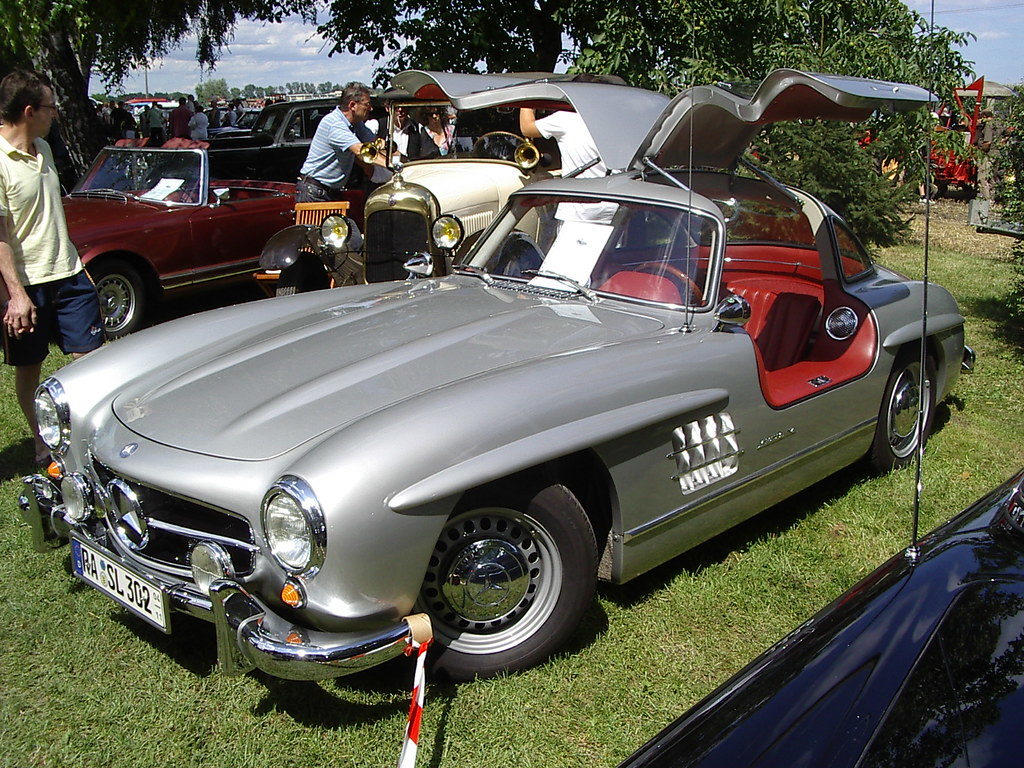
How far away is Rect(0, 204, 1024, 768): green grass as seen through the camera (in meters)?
2.84

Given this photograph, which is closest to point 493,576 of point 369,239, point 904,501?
point 904,501

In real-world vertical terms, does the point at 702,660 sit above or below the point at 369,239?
below

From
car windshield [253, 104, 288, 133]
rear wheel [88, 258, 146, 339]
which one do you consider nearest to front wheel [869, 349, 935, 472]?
rear wheel [88, 258, 146, 339]

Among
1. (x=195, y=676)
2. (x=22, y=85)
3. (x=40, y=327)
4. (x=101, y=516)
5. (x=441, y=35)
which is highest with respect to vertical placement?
(x=441, y=35)

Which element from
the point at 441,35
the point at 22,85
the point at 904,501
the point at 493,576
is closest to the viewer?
the point at 493,576

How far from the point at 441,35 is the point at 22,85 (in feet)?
27.2

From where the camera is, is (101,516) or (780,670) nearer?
(780,670)

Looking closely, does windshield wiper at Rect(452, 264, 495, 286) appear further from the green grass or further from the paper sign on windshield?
the paper sign on windshield

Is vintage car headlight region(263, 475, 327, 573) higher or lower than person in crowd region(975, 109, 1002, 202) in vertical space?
lower

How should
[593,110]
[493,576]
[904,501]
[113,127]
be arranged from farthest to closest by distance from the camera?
[113,127], [593,110], [904,501], [493,576]

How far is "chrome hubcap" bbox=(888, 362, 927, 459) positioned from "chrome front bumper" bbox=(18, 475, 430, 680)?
9.82 ft

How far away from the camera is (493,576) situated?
9.84ft

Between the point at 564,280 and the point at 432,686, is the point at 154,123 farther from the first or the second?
the point at 432,686

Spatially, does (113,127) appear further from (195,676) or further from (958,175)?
(195,676)
